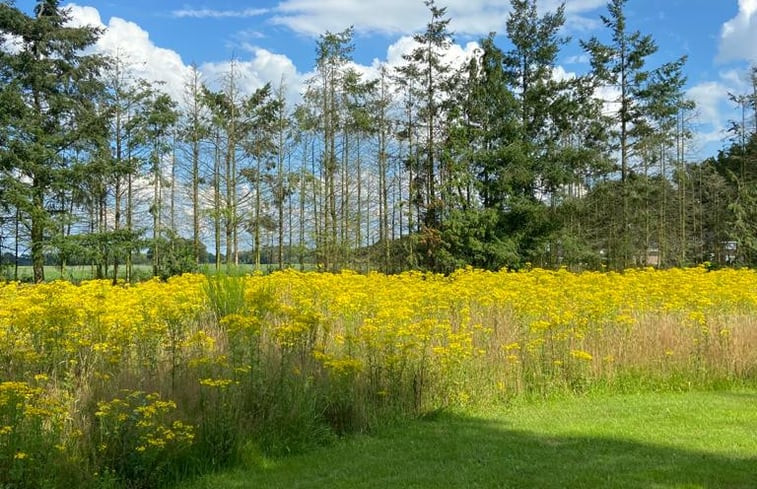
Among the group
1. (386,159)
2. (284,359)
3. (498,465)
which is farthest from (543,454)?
(386,159)

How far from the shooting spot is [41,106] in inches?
896

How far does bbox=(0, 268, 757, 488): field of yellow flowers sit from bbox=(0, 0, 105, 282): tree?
565 inches

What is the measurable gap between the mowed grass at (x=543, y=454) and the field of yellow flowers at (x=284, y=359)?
14.6 inches

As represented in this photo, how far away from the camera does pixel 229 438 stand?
4703 millimetres

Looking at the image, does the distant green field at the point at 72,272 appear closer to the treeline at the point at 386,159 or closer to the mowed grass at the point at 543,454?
the treeline at the point at 386,159

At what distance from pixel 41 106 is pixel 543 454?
23968mm

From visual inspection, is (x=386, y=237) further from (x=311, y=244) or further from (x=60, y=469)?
(x=60, y=469)

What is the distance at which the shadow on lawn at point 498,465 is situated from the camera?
4094 millimetres

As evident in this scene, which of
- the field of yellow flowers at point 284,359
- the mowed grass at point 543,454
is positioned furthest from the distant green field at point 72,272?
the mowed grass at point 543,454

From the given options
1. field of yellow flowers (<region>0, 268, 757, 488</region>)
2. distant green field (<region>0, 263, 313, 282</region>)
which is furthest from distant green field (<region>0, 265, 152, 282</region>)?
field of yellow flowers (<region>0, 268, 757, 488</region>)

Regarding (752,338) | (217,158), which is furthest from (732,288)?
(217,158)

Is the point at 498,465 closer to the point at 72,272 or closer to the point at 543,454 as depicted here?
the point at 543,454

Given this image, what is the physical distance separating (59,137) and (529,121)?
1800 centimetres

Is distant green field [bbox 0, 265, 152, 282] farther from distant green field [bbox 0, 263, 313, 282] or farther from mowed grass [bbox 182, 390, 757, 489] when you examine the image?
mowed grass [bbox 182, 390, 757, 489]
